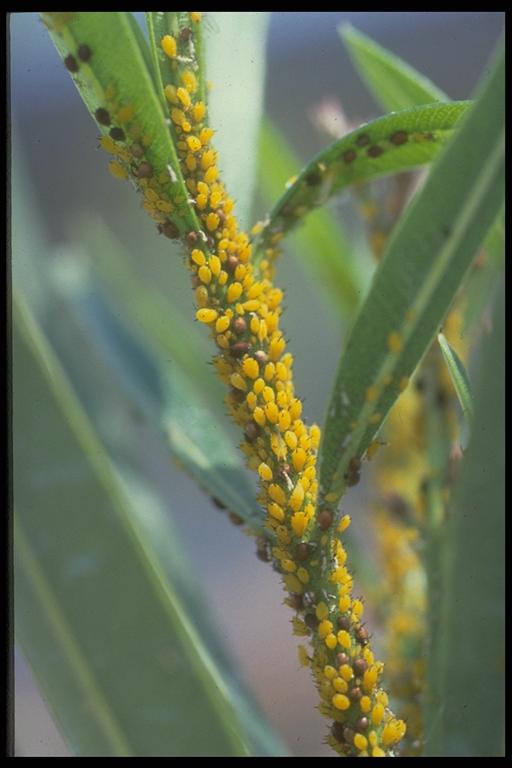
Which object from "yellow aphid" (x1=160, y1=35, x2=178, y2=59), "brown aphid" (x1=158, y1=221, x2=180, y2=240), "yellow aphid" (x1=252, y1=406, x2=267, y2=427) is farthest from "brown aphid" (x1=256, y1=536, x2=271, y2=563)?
"yellow aphid" (x1=160, y1=35, x2=178, y2=59)

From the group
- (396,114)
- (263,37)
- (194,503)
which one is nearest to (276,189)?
(263,37)

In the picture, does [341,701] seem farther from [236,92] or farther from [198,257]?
[236,92]

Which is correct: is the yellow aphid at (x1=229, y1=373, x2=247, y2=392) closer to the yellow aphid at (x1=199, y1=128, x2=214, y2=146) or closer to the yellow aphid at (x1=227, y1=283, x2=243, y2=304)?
the yellow aphid at (x1=227, y1=283, x2=243, y2=304)

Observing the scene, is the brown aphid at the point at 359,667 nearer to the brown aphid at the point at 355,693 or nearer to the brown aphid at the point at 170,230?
the brown aphid at the point at 355,693

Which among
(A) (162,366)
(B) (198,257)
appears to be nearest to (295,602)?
(B) (198,257)

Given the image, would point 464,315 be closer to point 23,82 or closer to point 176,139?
point 176,139

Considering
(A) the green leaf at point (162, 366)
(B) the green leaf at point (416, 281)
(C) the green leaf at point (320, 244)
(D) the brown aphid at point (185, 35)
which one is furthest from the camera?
(C) the green leaf at point (320, 244)

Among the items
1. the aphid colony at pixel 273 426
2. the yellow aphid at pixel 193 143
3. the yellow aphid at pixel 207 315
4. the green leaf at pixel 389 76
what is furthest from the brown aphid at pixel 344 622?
the green leaf at pixel 389 76
